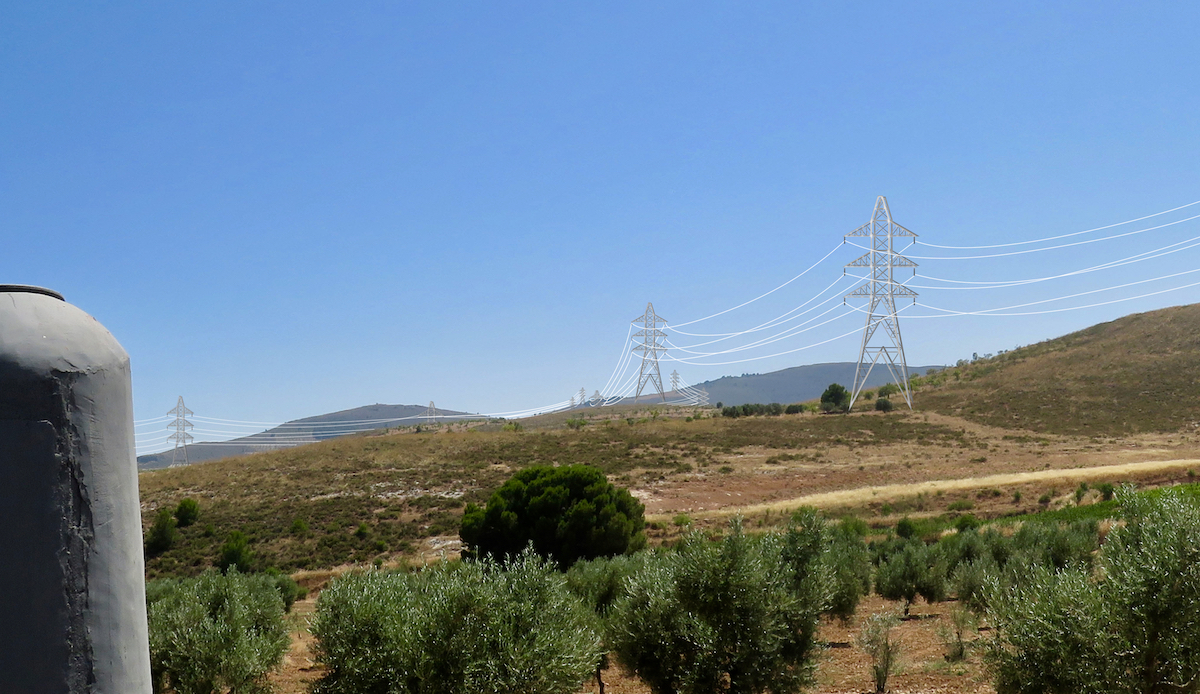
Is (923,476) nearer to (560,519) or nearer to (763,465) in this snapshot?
(763,465)

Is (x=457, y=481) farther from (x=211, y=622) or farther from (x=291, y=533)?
(x=211, y=622)

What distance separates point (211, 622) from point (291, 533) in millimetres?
37454

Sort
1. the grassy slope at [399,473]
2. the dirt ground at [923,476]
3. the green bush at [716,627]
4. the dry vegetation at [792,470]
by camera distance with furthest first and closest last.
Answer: the grassy slope at [399,473] → the dirt ground at [923,476] → the dry vegetation at [792,470] → the green bush at [716,627]

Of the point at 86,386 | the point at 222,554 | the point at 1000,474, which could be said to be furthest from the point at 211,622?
the point at 1000,474

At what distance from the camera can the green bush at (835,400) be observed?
8994 cm

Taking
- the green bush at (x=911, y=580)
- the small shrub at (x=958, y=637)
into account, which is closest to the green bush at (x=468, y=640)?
the small shrub at (x=958, y=637)

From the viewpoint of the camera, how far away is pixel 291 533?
158 feet

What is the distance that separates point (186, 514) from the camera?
5078 centimetres

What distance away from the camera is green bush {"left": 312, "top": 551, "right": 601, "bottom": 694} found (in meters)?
10.1

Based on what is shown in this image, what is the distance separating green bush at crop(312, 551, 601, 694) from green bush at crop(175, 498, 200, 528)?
45.0m

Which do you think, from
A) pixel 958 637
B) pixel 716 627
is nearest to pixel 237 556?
pixel 716 627

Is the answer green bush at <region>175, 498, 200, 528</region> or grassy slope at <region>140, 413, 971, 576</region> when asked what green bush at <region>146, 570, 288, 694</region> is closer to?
grassy slope at <region>140, 413, 971, 576</region>

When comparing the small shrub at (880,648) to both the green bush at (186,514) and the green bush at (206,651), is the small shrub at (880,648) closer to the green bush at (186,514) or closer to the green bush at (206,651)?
the green bush at (206,651)

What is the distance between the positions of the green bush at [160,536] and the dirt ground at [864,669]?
95.3 feet
